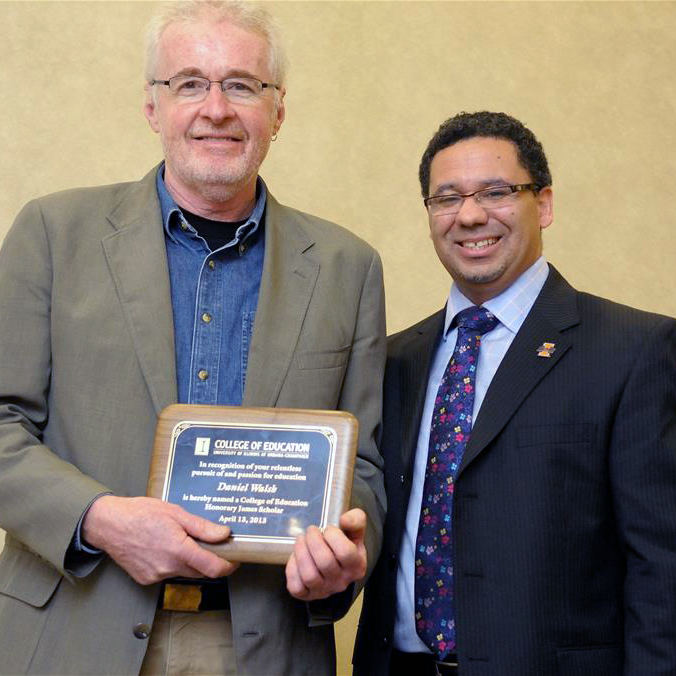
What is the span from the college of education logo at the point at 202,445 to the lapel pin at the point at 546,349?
2.82 ft

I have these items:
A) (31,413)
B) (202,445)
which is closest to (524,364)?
(202,445)

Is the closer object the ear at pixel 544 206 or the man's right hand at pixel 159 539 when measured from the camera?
the man's right hand at pixel 159 539

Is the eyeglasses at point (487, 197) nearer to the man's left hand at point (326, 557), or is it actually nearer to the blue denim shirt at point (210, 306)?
the blue denim shirt at point (210, 306)

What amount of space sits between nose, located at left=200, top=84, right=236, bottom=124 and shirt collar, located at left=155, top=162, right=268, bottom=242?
0.67 ft

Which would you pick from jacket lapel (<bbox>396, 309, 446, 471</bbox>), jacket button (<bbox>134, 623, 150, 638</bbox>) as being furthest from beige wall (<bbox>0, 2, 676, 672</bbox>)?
jacket button (<bbox>134, 623, 150, 638</bbox>)

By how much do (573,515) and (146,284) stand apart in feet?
3.37

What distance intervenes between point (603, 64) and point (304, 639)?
9.44 feet

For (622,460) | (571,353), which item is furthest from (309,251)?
(622,460)

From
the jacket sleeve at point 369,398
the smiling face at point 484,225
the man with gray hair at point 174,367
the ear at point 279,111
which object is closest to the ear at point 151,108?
the man with gray hair at point 174,367

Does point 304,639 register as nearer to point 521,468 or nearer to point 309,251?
point 521,468

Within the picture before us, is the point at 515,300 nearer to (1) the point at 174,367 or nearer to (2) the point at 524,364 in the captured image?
(2) the point at 524,364

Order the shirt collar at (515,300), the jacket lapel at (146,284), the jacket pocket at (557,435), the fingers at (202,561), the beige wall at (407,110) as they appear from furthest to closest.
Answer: the beige wall at (407,110), the shirt collar at (515,300), the jacket pocket at (557,435), the jacket lapel at (146,284), the fingers at (202,561)

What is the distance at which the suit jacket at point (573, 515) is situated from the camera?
220 centimetres

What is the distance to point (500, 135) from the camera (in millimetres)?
2611
